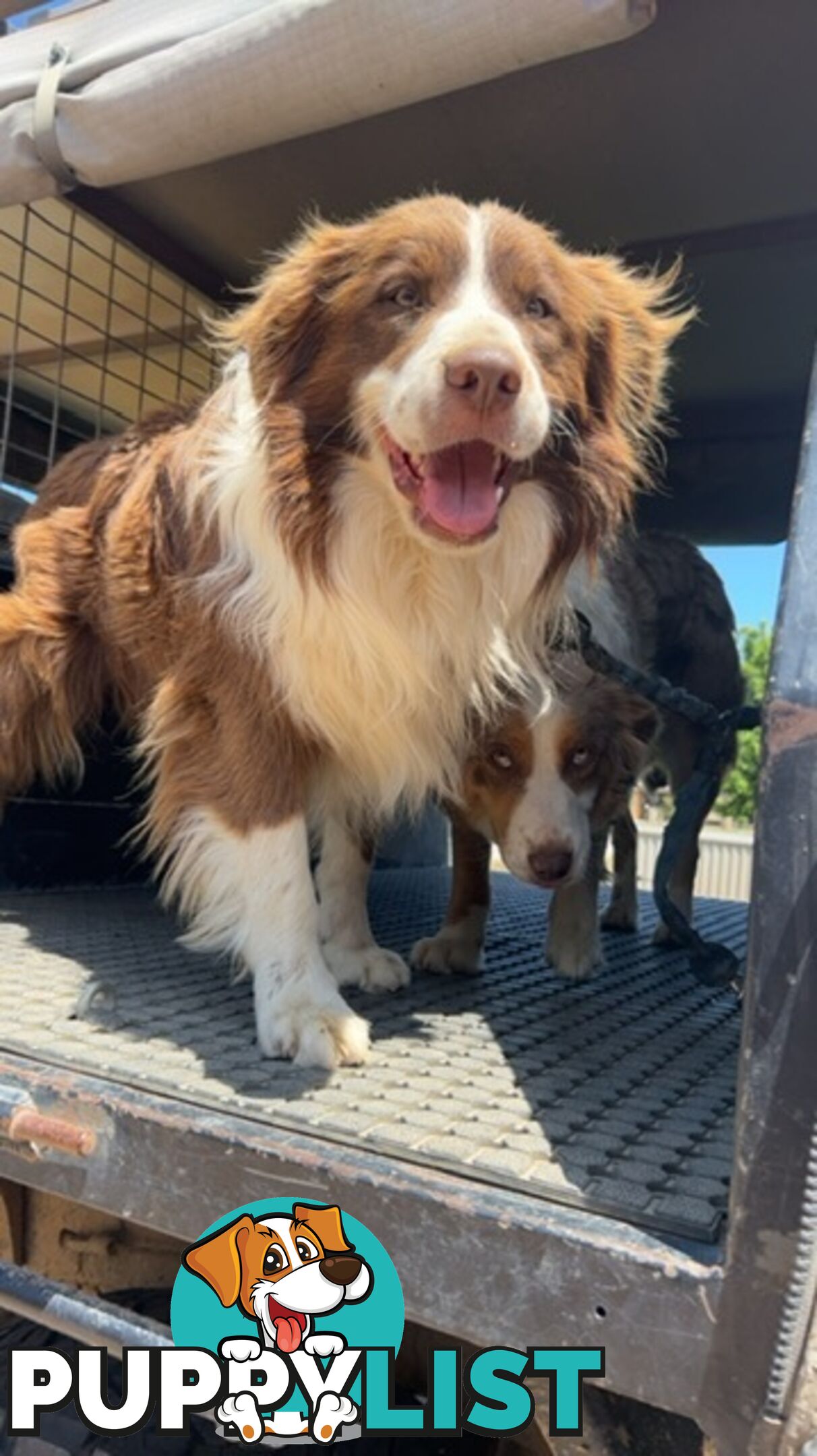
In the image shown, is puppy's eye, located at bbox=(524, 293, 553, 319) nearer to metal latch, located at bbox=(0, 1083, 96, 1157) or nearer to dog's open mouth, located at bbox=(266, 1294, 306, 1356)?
metal latch, located at bbox=(0, 1083, 96, 1157)

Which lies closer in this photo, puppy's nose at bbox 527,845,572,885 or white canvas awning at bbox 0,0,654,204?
white canvas awning at bbox 0,0,654,204

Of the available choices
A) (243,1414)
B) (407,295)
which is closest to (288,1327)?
(243,1414)

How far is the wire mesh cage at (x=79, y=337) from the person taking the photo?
3.38m

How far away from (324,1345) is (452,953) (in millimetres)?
1525

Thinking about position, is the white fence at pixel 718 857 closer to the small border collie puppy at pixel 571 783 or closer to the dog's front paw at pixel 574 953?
the small border collie puppy at pixel 571 783

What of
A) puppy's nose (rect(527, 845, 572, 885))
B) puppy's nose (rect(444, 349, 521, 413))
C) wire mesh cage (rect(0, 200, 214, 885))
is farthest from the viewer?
wire mesh cage (rect(0, 200, 214, 885))

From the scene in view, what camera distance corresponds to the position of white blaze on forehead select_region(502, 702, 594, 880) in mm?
2389

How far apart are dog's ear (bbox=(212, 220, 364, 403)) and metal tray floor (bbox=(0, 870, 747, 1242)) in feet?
4.00

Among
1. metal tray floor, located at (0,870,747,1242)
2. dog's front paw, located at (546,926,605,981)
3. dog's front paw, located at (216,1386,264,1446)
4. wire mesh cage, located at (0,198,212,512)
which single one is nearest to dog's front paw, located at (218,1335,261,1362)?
dog's front paw, located at (216,1386,264,1446)

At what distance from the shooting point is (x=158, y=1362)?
4.16 ft

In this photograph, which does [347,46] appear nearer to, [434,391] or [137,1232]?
[434,391]

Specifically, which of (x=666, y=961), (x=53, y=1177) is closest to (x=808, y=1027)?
(x=53, y=1177)

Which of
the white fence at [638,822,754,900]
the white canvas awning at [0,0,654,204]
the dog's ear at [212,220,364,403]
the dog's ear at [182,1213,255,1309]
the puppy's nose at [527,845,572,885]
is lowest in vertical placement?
the white fence at [638,822,754,900]

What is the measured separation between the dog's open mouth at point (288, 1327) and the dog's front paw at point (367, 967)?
122cm
